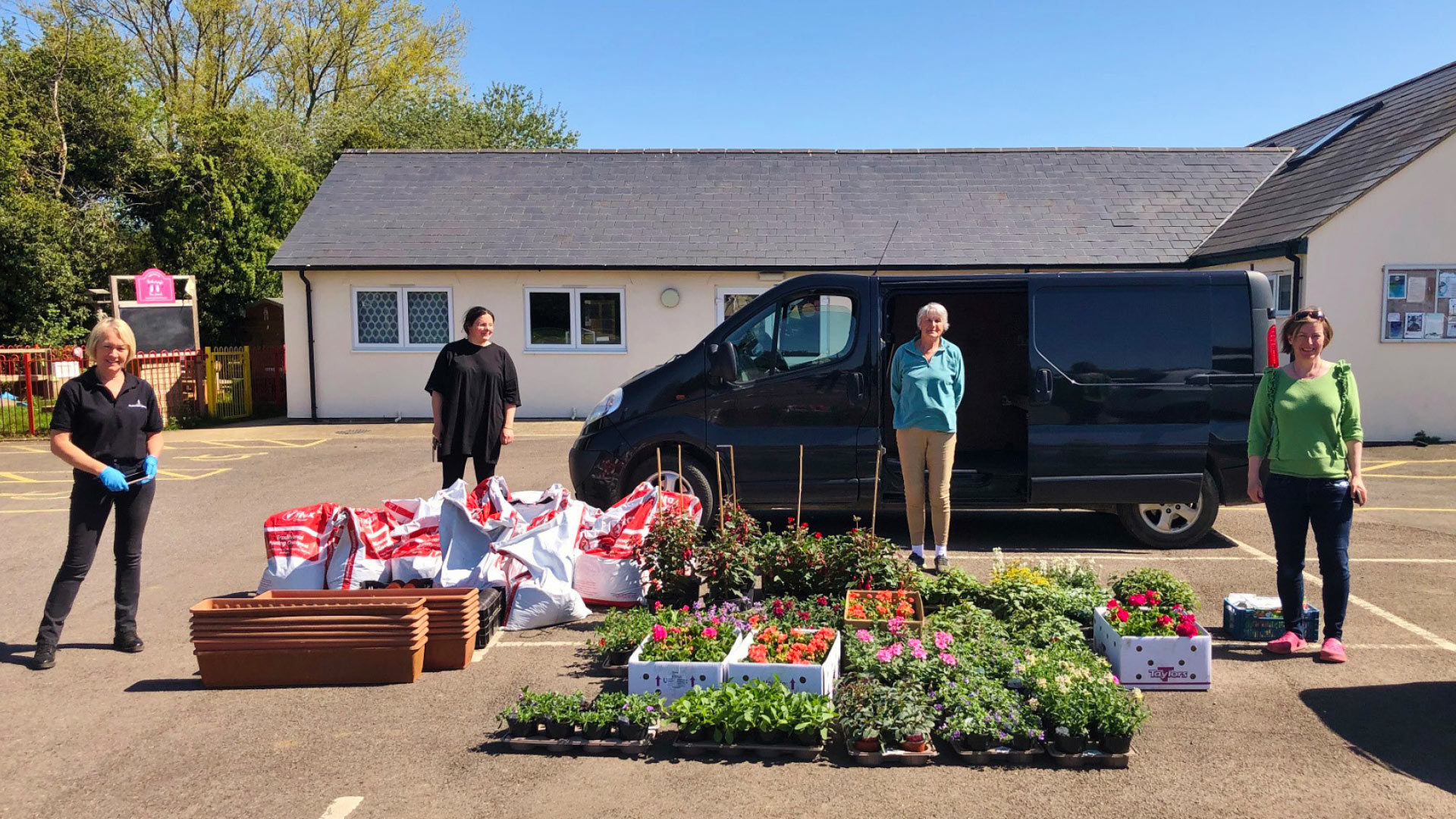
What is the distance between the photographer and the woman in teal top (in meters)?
7.16

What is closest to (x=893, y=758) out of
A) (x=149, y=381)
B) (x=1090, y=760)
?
(x=1090, y=760)

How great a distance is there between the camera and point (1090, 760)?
4.41 m

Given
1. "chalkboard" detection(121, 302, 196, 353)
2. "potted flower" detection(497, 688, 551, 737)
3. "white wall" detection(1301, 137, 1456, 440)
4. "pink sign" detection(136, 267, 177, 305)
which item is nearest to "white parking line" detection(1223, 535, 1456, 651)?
"potted flower" detection(497, 688, 551, 737)

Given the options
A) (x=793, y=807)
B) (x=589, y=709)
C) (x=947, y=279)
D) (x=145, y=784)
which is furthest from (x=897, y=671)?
(x=947, y=279)

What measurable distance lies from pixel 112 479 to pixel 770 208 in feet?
53.6

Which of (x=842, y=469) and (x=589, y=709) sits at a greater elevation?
(x=842, y=469)

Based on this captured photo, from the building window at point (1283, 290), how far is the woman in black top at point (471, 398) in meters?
13.2

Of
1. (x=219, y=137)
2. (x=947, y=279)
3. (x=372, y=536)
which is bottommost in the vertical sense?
(x=372, y=536)

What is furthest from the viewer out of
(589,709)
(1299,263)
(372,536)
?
(1299,263)

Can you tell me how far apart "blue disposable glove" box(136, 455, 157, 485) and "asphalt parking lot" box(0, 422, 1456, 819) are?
3.37ft

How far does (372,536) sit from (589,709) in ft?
8.23

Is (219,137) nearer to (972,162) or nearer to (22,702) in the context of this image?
(972,162)

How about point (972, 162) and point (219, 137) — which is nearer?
point (972, 162)

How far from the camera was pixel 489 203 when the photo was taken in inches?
834
